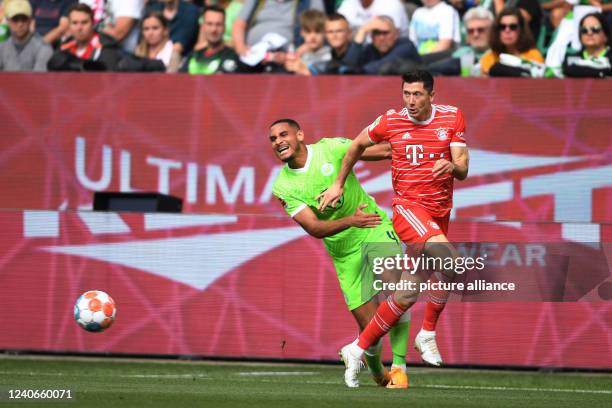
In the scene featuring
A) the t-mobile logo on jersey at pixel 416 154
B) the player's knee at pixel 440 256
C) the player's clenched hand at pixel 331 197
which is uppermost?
the t-mobile logo on jersey at pixel 416 154

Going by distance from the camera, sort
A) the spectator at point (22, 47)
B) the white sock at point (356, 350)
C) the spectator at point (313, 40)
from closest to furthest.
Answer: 1. the white sock at point (356, 350)
2. the spectator at point (313, 40)
3. the spectator at point (22, 47)

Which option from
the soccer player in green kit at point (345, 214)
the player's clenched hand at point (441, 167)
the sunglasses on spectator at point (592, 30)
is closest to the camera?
the player's clenched hand at point (441, 167)

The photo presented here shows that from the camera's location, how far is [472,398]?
30.1 ft

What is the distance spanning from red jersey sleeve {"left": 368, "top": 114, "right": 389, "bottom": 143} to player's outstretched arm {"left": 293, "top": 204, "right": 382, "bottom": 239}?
0.56 metres

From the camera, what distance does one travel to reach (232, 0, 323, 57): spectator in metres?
16.2

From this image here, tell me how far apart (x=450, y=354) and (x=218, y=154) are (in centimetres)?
417

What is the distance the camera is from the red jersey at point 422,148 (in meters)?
9.66

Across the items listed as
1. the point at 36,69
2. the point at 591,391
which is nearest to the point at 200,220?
the point at 36,69

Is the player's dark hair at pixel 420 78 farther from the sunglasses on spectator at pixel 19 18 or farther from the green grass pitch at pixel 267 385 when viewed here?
the sunglasses on spectator at pixel 19 18

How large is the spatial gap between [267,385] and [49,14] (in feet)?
28.7

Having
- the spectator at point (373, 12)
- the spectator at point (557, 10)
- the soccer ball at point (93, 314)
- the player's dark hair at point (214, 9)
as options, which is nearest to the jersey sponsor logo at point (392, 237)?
the soccer ball at point (93, 314)

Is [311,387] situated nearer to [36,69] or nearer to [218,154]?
[218,154]

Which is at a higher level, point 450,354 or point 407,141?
point 407,141

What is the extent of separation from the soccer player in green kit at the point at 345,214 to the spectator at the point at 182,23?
6379 millimetres
